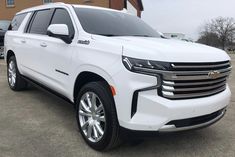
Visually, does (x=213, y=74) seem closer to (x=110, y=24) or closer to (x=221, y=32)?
(x=110, y=24)

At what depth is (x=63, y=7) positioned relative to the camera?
496cm

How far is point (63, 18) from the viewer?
16.0 feet

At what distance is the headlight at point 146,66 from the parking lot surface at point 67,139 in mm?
718

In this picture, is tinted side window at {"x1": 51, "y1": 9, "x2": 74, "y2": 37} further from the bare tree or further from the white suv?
the bare tree

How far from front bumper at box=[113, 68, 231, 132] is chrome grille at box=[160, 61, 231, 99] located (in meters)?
0.08

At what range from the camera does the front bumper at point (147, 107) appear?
3.19m

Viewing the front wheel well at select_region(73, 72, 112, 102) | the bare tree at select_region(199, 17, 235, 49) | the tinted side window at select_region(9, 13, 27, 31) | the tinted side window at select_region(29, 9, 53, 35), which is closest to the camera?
the front wheel well at select_region(73, 72, 112, 102)

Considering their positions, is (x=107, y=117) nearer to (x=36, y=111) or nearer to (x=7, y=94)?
(x=36, y=111)

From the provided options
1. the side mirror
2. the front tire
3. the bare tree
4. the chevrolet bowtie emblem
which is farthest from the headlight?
the bare tree

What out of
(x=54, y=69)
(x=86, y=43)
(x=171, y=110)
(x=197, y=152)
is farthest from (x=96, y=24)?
(x=197, y=152)

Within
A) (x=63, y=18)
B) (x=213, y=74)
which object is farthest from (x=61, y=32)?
(x=213, y=74)

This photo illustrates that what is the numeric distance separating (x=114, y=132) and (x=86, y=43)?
1.26 m

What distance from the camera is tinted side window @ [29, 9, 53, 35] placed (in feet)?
17.7

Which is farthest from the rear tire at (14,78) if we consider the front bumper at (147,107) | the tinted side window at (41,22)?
the front bumper at (147,107)
